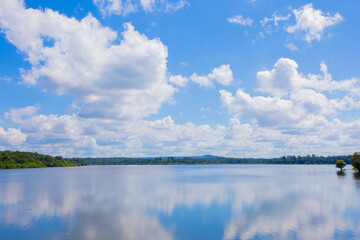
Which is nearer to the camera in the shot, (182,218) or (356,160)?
(182,218)

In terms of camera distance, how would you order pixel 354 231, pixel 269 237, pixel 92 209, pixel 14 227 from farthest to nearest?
1. pixel 92 209
2. pixel 14 227
3. pixel 354 231
4. pixel 269 237

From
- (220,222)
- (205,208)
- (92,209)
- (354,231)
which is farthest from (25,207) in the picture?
(354,231)

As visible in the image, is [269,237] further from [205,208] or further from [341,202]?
[341,202]

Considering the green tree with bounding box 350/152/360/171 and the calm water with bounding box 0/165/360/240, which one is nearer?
the calm water with bounding box 0/165/360/240

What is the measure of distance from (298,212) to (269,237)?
12.1 metres

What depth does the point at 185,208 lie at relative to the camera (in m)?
35.3

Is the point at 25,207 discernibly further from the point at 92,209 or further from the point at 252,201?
the point at 252,201

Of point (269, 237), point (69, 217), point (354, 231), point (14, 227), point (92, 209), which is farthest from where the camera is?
point (92, 209)

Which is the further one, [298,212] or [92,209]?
[92,209]

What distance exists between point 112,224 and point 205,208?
13301 mm

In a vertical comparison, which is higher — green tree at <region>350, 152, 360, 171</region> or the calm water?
green tree at <region>350, 152, 360, 171</region>

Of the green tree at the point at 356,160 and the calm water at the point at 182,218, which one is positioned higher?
the green tree at the point at 356,160

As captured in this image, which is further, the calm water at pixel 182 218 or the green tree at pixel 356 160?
the green tree at pixel 356 160

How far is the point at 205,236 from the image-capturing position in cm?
2283
